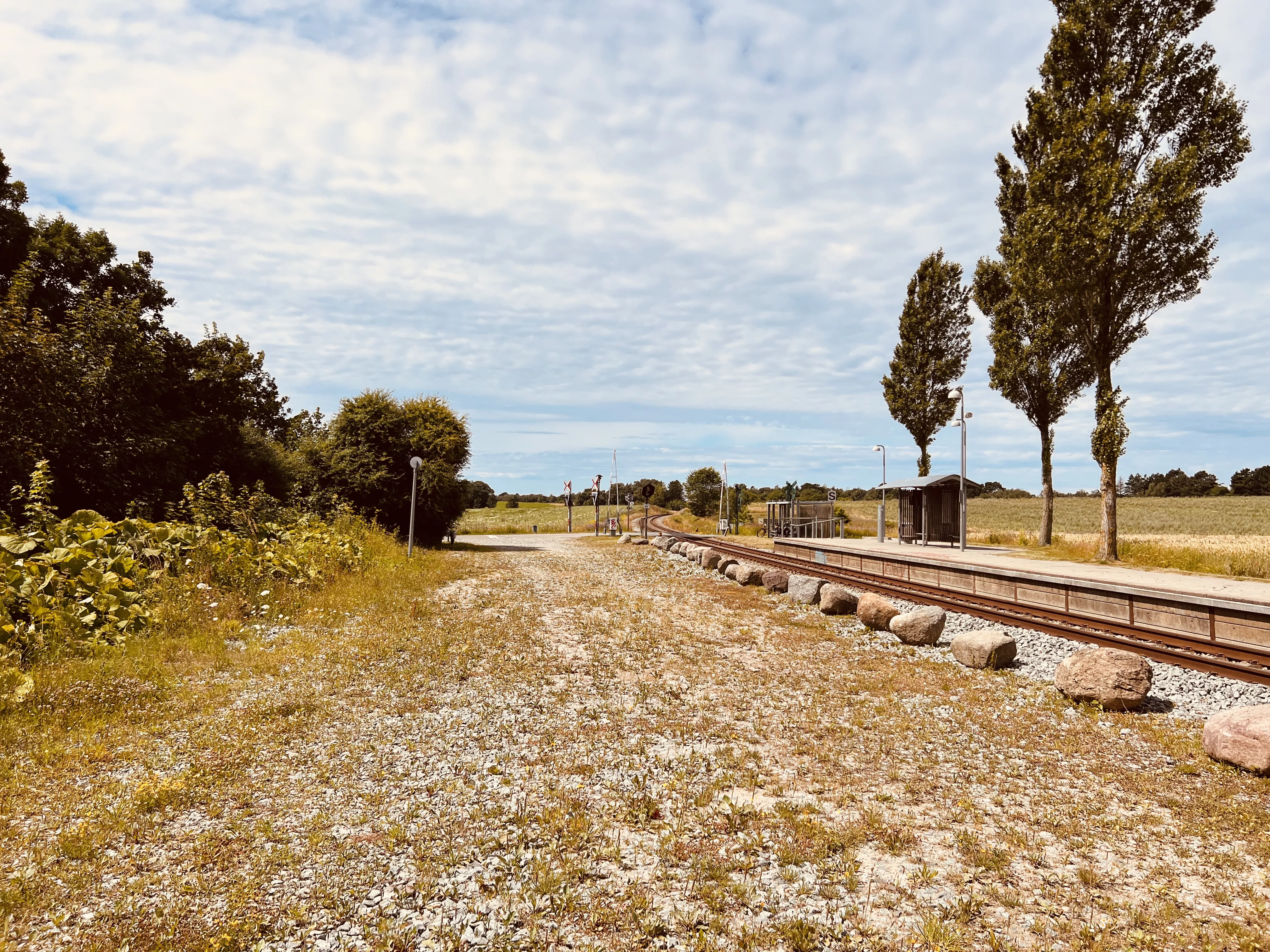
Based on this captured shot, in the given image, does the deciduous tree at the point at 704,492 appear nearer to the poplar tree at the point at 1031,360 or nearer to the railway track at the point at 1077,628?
the poplar tree at the point at 1031,360

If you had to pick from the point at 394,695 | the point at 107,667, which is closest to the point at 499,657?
the point at 394,695

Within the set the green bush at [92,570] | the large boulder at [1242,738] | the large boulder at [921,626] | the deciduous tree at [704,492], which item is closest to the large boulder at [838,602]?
the large boulder at [921,626]

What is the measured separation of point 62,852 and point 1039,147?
103 ft

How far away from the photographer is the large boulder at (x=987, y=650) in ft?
26.1

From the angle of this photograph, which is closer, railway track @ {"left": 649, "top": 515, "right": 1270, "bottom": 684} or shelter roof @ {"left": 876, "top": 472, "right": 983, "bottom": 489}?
railway track @ {"left": 649, "top": 515, "right": 1270, "bottom": 684}

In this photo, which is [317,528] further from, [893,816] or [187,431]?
[893,816]

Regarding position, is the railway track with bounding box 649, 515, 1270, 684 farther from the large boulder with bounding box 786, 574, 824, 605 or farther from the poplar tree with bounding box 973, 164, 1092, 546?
the poplar tree with bounding box 973, 164, 1092, 546

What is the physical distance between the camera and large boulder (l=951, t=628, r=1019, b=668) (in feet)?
26.1

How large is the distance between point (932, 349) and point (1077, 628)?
3011 centimetres

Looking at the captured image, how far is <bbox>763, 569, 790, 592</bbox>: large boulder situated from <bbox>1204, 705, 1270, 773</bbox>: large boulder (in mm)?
8721

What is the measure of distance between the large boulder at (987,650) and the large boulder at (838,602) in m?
3.20

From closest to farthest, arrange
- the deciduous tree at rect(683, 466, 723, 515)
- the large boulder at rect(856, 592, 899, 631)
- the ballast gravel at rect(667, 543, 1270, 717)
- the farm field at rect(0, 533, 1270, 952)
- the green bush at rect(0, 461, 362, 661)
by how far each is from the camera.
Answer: the farm field at rect(0, 533, 1270, 952), the ballast gravel at rect(667, 543, 1270, 717), the green bush at rect(0, 461, 362, 661), the large boulder at rect(856, 592, 899, 631), the deciduous tree at rect(683, 466, 723, 515)

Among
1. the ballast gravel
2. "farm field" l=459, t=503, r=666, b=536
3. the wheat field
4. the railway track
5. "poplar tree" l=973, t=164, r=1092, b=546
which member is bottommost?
"farm field" l=459, t=503, r=666, b=536

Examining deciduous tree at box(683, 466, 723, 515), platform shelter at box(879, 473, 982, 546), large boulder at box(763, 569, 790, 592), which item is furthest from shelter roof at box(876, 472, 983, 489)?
deciduous tree at box(683, 466, 723, 515)
